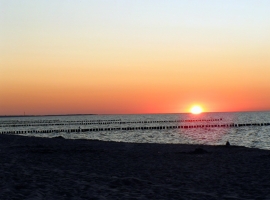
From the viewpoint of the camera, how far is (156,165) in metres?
19.2

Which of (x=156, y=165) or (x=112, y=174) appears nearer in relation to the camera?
(x=112, y=174)

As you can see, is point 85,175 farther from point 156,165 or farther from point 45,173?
point 156,165

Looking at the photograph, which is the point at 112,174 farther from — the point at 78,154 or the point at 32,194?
the point at 78,154

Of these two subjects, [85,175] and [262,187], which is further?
[85,175]

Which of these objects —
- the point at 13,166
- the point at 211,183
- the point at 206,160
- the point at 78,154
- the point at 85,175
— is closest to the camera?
the point at 211,183

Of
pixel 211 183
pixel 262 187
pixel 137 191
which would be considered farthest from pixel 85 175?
pixel 262 187

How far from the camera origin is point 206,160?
21359 millimetres

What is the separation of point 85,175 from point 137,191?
4.12 m

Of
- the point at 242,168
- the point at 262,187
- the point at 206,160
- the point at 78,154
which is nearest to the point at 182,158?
the point at 206,160

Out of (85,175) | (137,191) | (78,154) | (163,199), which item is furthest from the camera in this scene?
(78,154)

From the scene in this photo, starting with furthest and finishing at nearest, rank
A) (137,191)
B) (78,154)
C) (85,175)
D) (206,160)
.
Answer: (78,154) < (206,160) < (85,175) < (137,191)

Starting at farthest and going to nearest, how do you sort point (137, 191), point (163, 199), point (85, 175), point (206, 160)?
point (206, 160)
point (85, 175)
point (137, 191)
point (163, 199)

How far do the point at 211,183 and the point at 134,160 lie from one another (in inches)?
316

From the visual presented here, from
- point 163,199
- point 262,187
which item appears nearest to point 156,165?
point 262,187
